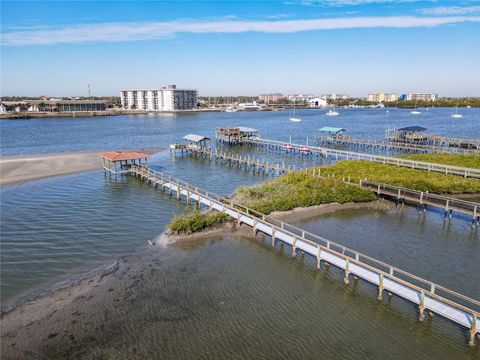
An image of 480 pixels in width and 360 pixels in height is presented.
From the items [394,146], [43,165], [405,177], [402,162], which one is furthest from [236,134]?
[405,177]

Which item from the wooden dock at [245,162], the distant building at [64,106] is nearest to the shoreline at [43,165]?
the wooden dock at [245,162]

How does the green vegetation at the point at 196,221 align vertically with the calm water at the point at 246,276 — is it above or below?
above

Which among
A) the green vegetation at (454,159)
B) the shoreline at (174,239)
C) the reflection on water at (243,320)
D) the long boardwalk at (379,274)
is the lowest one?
the reflection on water at (243,320)

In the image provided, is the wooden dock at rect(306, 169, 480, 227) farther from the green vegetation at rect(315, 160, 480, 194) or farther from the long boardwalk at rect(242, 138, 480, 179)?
the long boardwalk at rect(242, 138, 480, 179)

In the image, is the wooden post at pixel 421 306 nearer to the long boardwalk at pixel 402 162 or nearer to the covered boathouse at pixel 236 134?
the long boardwalk at pixel 402 162

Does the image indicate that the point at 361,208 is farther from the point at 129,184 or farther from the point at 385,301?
the point at 129,184

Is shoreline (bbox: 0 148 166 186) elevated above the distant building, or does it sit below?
below

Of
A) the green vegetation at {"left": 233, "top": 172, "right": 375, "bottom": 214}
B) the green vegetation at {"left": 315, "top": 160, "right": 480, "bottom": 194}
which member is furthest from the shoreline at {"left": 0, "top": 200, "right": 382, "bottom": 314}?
the green vegetation at {"left": 315, "top": 160, "right": 480, "bottom": 194}

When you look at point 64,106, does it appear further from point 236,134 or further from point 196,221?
point 196,221
